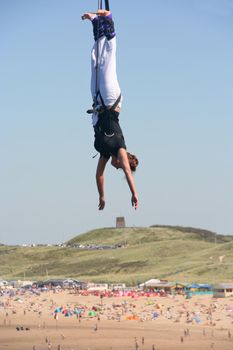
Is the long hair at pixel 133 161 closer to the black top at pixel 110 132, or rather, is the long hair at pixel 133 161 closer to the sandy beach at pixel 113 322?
Answer: the black top at pixel 110 132

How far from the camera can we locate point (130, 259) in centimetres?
14800

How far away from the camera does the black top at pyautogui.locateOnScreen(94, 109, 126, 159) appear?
9789 millimetres

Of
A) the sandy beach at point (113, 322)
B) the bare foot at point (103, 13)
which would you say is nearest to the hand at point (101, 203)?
the bare foot at point (103, 13)

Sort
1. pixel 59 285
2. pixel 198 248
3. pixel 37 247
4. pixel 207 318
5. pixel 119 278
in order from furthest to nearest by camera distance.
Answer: pixel 37 247, pixel 198 248, pixel 119 278, pixel 59 285, pixel 207 318

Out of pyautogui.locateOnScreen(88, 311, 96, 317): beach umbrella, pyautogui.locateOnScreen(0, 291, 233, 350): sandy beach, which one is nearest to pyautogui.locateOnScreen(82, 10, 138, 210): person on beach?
pyautogui.locateOnScreen(0, 291, 233, 350): sandy beach

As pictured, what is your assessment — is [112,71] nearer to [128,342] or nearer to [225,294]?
[128,342]

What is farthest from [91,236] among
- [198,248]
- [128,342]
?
[128,342]

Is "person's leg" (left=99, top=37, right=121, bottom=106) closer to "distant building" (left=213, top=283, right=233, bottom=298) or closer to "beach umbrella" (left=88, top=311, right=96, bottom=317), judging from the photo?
"beach umbrella" (left=88, top=311, right=96, bottom=317)

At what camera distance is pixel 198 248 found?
15300 cm

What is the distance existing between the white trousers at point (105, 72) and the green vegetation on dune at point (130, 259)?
103 meters

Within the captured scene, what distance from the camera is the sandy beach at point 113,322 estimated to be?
66.4m

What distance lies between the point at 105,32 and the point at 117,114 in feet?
3.07

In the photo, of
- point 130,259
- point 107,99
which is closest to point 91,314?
point 130,259

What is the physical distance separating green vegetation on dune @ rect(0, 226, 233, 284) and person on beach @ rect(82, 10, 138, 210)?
10296 cm
